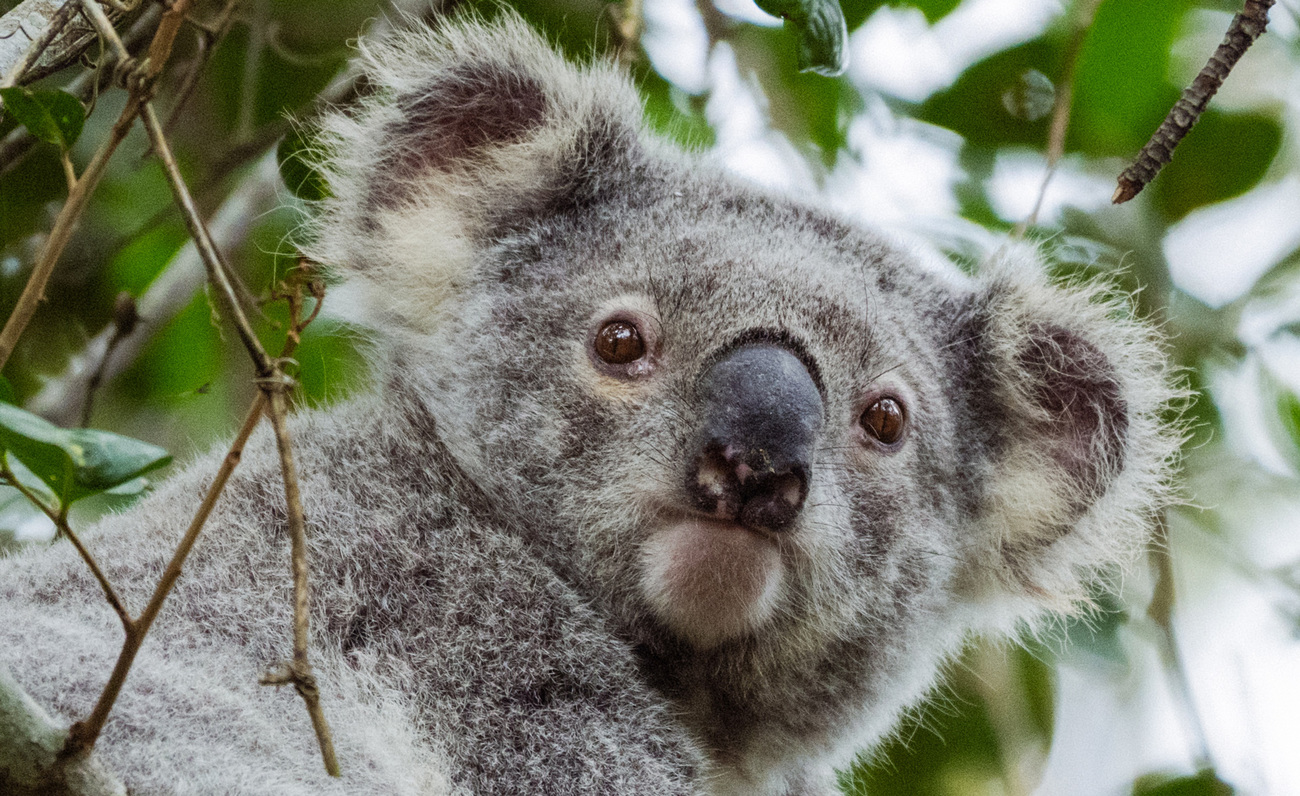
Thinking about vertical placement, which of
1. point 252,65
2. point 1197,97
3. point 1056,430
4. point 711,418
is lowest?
point 1056,430

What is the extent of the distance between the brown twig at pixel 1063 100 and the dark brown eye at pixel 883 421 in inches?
38.0

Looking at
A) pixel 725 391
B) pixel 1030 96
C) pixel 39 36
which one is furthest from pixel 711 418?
pixel 1030 96

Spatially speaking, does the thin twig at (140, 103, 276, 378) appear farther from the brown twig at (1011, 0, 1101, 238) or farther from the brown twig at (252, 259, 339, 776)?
the brown twig at (1011, 0, 1101, 238)

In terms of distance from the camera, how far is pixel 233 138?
12.2 ft

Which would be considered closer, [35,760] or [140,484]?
[35,760]

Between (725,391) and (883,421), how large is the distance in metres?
0.47

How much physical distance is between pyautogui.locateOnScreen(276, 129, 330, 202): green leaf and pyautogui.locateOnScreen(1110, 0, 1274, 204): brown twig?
1755 mm

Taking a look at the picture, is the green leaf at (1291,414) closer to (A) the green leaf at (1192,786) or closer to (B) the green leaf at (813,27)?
(A) the green leaf at (1192,786)

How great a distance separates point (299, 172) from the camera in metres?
2.86

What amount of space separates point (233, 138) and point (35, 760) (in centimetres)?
293

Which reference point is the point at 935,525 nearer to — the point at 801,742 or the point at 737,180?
the point at 801,742

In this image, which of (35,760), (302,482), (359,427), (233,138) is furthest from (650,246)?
(233,138)

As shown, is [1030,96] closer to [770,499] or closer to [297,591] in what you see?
[770,499]

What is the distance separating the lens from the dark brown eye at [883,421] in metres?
2.37
